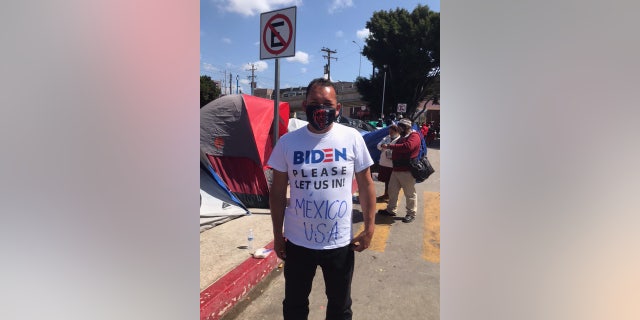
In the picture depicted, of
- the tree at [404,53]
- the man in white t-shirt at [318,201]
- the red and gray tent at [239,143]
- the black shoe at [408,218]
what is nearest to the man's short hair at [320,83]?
the man in white t-shirt at [318,201]

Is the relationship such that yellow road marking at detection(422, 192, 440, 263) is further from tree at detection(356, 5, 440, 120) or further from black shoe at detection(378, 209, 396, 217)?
tree at detection(356, 5, 440, 120)

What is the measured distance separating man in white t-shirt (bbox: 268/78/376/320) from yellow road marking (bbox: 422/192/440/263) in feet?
7.84

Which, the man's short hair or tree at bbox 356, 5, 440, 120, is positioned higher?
tree at bbox 356, 5, 440, 120

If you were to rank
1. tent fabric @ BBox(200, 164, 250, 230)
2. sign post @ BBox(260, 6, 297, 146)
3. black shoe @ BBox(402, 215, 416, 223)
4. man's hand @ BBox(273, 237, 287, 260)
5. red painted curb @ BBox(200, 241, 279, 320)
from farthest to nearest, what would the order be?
black shoe @ BBox(402, 215, 416, 223) → tent fabric @ BBox(200, 164, 250, 230) → sign post @ BBox(260, 6, 297, 146) → red painted curb @ BBox(200, 241, 279, 320) → man's hand @ BBox(273, 237, 287, 260)

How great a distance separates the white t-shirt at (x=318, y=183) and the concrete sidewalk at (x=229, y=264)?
51.0 inches

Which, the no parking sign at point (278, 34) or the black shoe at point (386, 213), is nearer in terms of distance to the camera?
the no parking sign at point (278, 34)

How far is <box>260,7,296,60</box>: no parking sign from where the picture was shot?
12.8ft

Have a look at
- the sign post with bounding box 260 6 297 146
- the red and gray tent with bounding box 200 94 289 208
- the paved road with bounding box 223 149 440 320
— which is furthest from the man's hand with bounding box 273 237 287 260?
the red and gray tent with bounding box 200 94 289 208

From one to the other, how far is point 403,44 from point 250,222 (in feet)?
86.8

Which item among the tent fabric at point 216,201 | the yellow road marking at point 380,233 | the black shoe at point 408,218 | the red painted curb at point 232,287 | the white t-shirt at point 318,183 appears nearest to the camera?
the white t-shirt at point 318,183

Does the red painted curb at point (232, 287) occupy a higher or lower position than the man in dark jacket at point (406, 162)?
lower

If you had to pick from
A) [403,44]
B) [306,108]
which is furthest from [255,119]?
[403,44]

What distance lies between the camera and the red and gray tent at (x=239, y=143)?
229 inches

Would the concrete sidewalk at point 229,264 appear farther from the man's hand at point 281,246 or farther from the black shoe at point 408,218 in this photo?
the black shoe at point 408,218
